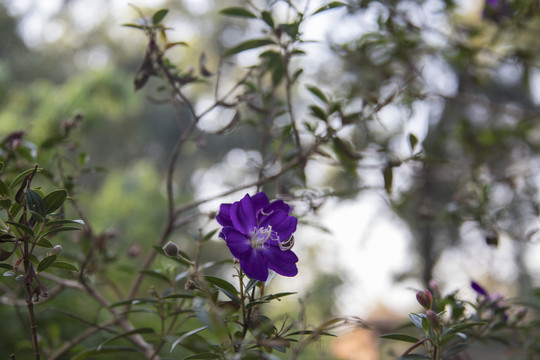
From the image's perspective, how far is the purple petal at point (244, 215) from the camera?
529 millimetres

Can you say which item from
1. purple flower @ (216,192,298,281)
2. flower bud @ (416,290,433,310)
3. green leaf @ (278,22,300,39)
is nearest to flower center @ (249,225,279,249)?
purple flower @ (216,192,298,281)

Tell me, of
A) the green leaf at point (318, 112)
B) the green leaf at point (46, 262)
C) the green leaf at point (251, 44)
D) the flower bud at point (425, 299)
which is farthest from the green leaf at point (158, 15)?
the flower bud at point (425, 299)

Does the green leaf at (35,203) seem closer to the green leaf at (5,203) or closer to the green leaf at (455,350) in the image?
the green leaf at (5,203)

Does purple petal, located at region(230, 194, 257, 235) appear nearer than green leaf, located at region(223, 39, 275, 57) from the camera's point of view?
Yes

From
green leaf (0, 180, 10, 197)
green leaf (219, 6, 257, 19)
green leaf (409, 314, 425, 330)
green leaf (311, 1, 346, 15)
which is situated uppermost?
green leaf (219, 6, 257, 19)

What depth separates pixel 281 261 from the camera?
1.78 ft

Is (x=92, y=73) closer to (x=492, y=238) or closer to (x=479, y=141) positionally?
(x=479, y=141)

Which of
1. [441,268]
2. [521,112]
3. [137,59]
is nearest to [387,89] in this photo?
[521,112]

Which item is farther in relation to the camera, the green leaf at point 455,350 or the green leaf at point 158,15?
the green leaf at point 158,15

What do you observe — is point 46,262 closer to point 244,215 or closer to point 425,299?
point 244,215

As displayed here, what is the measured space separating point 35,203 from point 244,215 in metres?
0.21

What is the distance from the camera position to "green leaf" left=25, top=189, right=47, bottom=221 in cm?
49

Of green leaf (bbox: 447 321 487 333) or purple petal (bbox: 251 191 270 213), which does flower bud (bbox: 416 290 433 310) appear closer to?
green leaf (bbox: 447 321 487 333)

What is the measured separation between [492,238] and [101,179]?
6295 mm
